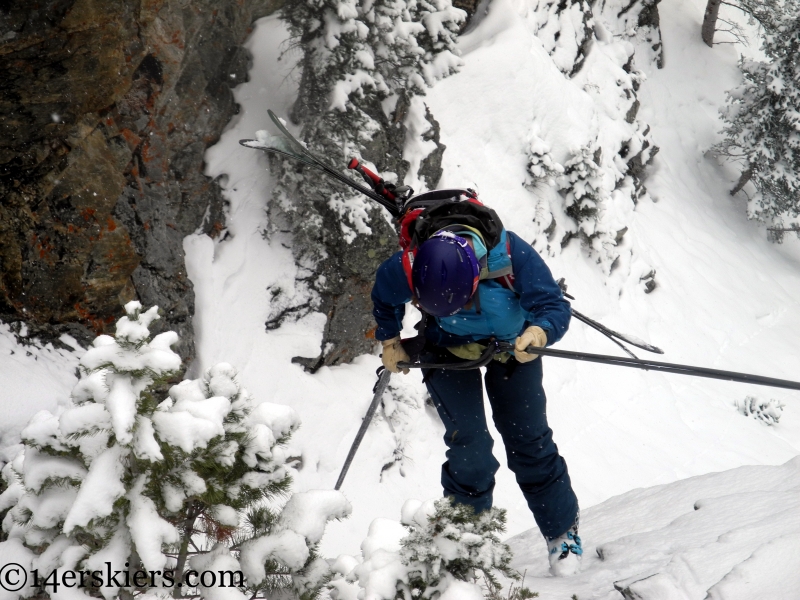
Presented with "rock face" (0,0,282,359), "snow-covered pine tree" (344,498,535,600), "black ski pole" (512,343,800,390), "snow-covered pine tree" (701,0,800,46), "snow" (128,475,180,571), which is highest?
"snow-covered pine tree" (701,0,800,46)

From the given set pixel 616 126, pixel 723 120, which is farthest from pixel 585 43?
pixel 723 120

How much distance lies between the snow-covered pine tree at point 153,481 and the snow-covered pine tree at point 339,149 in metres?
5.20

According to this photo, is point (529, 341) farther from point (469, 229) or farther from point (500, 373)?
point (469, 229)

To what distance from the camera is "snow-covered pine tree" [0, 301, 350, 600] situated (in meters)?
1.81

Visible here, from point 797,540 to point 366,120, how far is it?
6.59 meters

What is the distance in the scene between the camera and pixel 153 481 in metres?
1.96

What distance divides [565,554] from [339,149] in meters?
5.68

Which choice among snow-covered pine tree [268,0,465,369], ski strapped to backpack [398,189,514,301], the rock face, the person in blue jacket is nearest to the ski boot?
the person in blue jacket

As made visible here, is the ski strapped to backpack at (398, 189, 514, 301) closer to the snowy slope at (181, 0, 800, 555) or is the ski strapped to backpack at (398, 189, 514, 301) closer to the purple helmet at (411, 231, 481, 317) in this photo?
the purple helmet at (411, 231, 481, 317)

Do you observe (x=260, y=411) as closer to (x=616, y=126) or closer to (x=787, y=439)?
(x=787, y=439)

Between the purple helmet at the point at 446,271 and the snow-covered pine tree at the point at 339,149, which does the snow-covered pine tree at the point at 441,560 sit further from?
the snow-covered pine tree at the point at 339,149

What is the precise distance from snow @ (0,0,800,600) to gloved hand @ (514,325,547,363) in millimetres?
1126

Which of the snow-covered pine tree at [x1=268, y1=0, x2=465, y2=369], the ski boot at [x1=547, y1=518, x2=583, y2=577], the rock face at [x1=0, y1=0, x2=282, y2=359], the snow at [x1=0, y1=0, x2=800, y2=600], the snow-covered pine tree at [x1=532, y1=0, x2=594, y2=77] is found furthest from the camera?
the snow-covered pine tree at [x1=532, y1=0, x2=594, y2=77]

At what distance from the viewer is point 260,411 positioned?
93.3 inches
